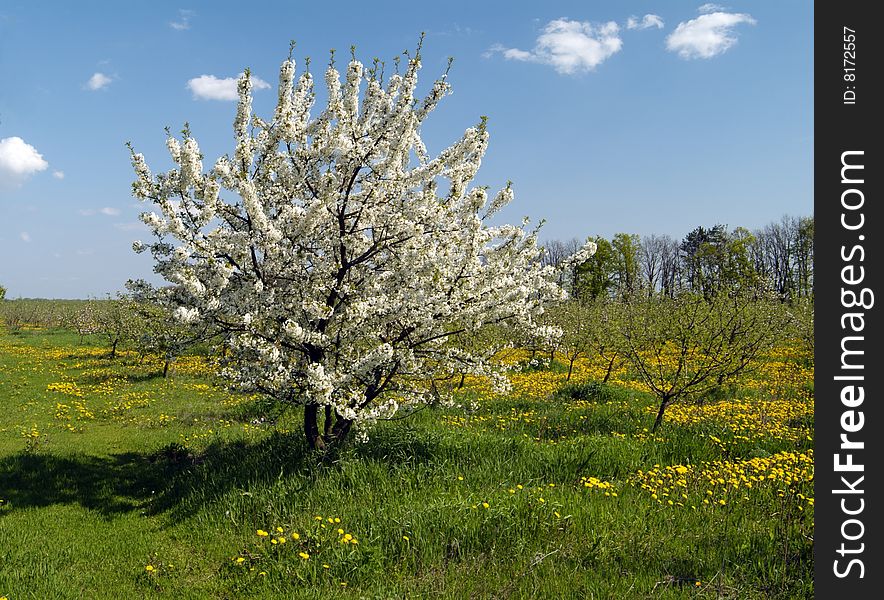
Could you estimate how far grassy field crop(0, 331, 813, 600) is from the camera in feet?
19.0

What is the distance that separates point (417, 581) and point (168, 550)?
387 centimetres

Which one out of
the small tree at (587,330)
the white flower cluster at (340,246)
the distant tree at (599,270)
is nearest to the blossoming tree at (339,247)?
the white flower cluster at (340,246)

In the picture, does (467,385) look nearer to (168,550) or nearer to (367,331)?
(367,331)

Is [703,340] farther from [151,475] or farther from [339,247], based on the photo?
[151,475]

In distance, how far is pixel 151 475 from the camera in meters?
10.7

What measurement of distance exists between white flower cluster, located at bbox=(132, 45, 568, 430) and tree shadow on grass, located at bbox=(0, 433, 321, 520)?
5.49 ft

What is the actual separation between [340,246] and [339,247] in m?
0.08

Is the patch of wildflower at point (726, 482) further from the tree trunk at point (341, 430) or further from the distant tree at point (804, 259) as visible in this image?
the distant tree at point (804, 259)

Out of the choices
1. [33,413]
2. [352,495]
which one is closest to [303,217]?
[352,495]

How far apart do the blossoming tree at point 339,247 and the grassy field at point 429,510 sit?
1.53 metres

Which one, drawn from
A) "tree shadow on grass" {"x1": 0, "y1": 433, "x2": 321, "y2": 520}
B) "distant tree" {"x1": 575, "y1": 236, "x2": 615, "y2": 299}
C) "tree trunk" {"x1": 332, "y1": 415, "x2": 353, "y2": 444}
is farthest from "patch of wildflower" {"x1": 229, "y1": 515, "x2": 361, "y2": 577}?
"distant tree" {"x1": 575, "y1": 236, "x2": 615, "y2": 299}

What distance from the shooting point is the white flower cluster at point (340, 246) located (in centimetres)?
819
